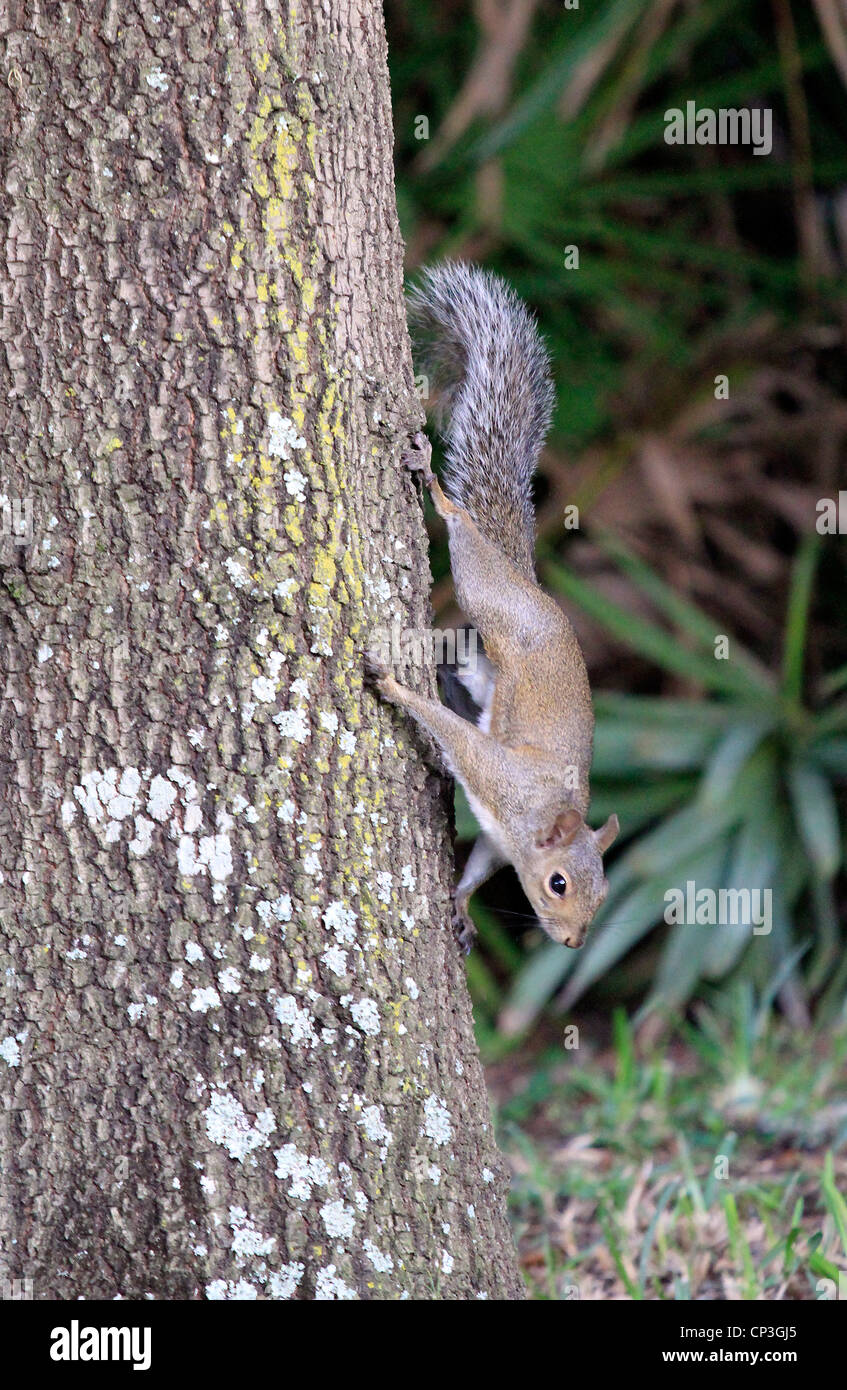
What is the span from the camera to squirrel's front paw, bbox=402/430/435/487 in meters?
2.06

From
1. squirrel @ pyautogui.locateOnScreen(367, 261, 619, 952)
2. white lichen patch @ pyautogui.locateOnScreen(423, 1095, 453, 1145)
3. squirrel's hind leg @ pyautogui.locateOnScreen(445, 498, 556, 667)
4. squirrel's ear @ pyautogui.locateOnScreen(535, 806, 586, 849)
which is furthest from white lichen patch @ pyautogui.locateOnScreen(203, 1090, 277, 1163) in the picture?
squirrel's hind leg @ pyautogui.locateOnScreen(445, 498, 556, 667)

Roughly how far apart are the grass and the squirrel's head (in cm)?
56

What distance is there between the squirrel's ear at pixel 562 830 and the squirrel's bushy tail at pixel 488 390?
54cm

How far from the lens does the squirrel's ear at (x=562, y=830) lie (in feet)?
7.81

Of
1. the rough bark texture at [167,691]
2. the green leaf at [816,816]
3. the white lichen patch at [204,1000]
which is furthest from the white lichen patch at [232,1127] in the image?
the green leaf at [816,816]

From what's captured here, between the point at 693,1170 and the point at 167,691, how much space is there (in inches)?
65.6

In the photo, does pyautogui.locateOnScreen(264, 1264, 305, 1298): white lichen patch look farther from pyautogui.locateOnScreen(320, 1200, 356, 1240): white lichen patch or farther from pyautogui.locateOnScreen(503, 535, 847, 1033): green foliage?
pyautogui.locateOnScreen(503, 535, 847, 1033): green foliage

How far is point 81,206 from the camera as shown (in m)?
1.77

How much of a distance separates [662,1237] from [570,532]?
8.91 feet

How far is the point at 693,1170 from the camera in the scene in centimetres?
279

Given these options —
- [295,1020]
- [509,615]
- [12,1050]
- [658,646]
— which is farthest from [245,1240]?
[658,646]
